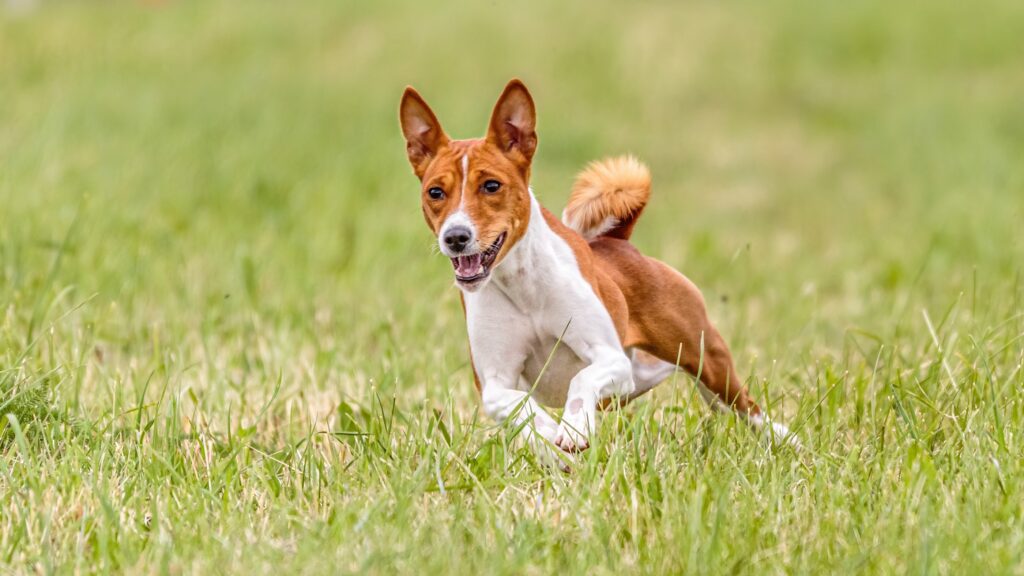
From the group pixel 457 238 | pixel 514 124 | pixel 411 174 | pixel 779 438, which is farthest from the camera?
pixel 411 174

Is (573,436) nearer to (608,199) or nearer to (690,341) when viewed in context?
(690,341)

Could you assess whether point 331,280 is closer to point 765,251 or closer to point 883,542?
point 765,251

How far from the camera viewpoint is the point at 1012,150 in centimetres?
1191

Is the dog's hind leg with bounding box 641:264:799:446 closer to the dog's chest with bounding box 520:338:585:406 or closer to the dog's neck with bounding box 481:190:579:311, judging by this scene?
the dog's chest with bounding box 520:338:585:406

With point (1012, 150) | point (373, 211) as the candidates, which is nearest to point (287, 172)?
point (373, 211)

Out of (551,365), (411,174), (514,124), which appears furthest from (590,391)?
(411,174)

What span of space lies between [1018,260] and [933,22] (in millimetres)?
8973

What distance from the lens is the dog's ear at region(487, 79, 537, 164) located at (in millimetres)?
4043

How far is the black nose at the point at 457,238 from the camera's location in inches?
148

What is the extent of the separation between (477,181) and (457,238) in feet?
0.72

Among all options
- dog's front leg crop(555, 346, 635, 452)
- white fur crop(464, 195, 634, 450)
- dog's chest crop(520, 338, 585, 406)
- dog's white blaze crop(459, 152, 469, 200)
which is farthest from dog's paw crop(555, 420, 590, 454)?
dog's white blaze crop(459, 152, 469, 200)

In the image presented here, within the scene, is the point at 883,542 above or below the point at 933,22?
below

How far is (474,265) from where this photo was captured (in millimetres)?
3877

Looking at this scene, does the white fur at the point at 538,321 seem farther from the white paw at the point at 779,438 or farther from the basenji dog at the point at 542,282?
the white paw at the point at 779,438
